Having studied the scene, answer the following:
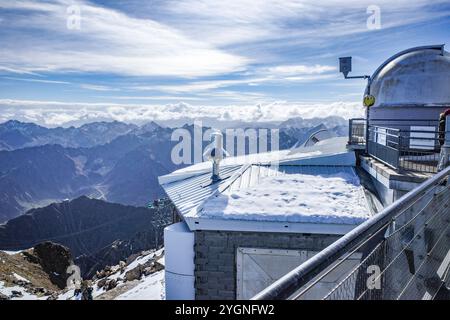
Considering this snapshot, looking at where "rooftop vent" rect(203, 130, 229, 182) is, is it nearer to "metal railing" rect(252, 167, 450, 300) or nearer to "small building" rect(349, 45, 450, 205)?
"small building" rect(349, 45, 450, 205)

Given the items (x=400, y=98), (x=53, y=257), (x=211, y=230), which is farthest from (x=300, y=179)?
(x=53, y=257)

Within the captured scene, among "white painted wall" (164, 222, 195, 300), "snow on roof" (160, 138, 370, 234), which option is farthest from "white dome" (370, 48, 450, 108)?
"white painted wall" (164, 222, 195, 300)

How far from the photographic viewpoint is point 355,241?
7.92 ft

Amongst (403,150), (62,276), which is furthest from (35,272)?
(403,150)

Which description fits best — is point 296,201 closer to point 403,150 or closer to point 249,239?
point 249,239

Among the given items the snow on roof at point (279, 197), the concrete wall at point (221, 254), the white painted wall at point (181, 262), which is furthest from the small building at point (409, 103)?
the white painted wall at point (181, 262)

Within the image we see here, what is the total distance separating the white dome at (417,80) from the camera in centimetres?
1323

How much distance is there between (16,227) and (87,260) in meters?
62.3

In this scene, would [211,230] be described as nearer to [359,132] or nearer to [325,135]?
[359,132]

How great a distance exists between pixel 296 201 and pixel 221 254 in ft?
7.31

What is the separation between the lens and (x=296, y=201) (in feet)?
29.7

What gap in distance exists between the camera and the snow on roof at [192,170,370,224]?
8.09 m
